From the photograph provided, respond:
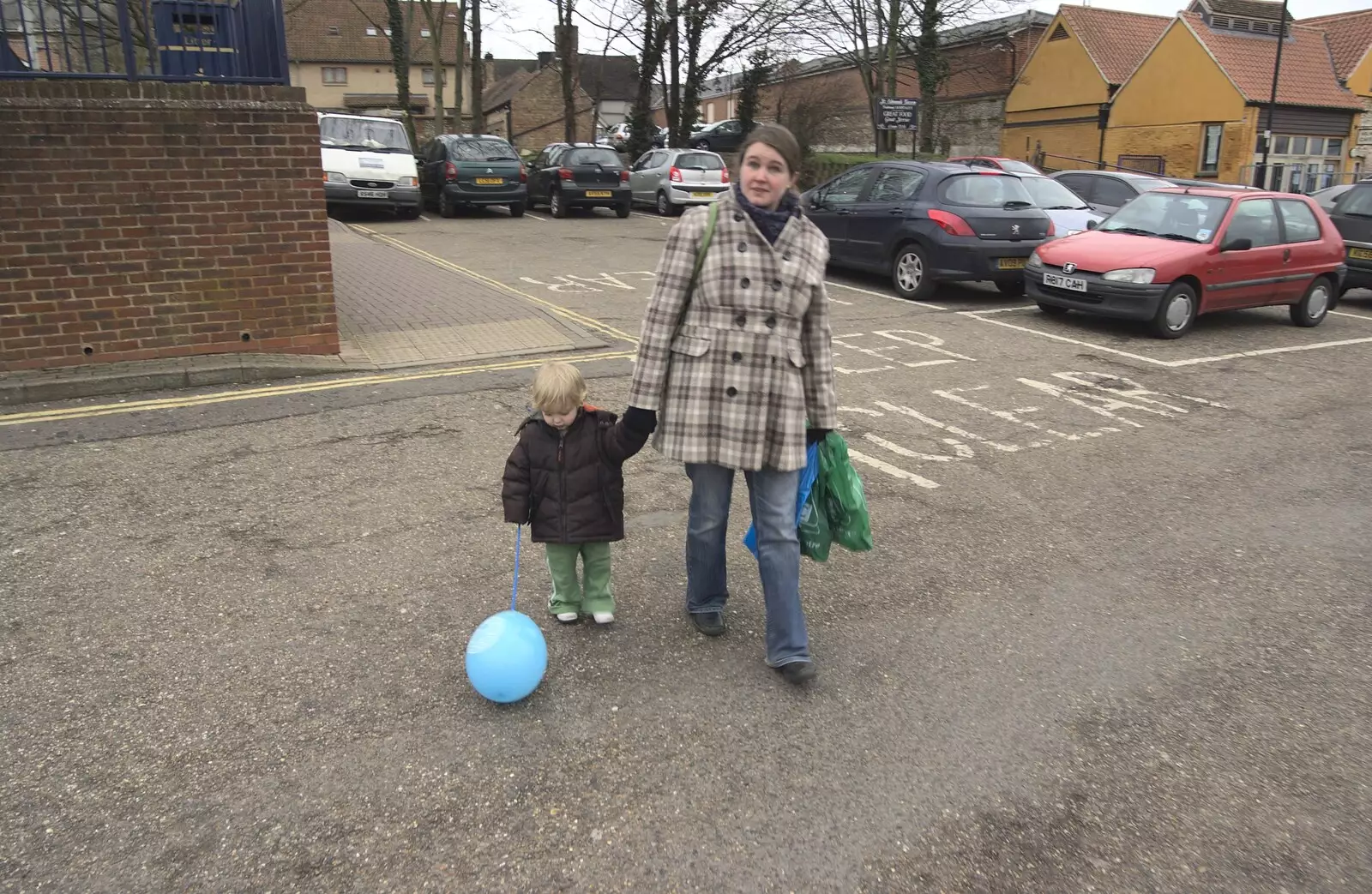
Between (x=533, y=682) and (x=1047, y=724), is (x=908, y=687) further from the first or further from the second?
(x=533, y=682)

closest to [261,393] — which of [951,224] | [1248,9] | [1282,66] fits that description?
[951,224]

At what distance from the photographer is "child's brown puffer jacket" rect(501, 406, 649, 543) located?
11.2ft

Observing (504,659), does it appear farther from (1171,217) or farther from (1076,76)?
(1076,76)

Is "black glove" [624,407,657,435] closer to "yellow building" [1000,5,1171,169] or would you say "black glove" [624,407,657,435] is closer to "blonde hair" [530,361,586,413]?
"blonde hair" [530,361,586,413]

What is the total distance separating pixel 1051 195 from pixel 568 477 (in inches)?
489

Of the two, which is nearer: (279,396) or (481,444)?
(481,444)

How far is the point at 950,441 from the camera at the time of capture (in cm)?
622

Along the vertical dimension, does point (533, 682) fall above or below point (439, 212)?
below

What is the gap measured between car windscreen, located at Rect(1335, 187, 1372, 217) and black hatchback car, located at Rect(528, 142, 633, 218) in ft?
44.0

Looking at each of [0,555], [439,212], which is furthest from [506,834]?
[439,212]

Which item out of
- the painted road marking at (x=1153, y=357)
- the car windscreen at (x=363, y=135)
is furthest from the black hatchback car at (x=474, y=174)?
the painted road marking at (x=1153, y=357)

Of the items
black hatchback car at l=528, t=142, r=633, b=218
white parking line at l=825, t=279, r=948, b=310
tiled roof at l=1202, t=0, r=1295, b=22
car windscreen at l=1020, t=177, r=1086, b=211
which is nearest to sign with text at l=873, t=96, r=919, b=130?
black hatchback car at l=528, t=142, r=633, b=218

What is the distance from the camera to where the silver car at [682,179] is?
22.2 m

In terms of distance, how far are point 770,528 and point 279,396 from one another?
4.71 meters
